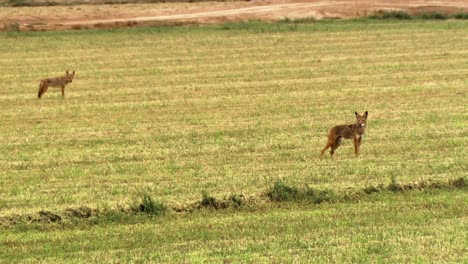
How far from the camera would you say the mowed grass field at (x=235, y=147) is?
42.8 ft

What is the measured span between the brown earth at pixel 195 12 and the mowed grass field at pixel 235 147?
9574mm

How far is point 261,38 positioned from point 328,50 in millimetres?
5034

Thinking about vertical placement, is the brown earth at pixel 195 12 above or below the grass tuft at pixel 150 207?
below

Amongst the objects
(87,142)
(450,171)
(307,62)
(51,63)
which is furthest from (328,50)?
(450,171)

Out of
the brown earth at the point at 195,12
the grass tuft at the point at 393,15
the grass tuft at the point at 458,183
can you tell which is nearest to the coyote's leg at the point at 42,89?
the grass tuft at the point at 458,183

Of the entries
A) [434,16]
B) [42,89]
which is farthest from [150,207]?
[434,16]

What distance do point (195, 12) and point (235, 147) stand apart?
33.7 meters

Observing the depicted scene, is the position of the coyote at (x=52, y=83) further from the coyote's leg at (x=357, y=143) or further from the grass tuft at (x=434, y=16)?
the grass tuft at (x=434, y=16)

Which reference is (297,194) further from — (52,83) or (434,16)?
(434,16)

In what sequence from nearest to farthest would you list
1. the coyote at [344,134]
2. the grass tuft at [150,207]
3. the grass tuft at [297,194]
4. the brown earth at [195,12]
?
the grass tuft at [150,207] → the grass tuft at [297,194] → the coyote at [344,134] → the brown earth at [195,12]

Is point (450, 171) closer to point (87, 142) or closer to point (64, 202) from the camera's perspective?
point (64, 202)

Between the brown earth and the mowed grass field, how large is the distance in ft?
31.4

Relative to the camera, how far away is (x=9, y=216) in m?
14.3

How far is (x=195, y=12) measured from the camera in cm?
5222
